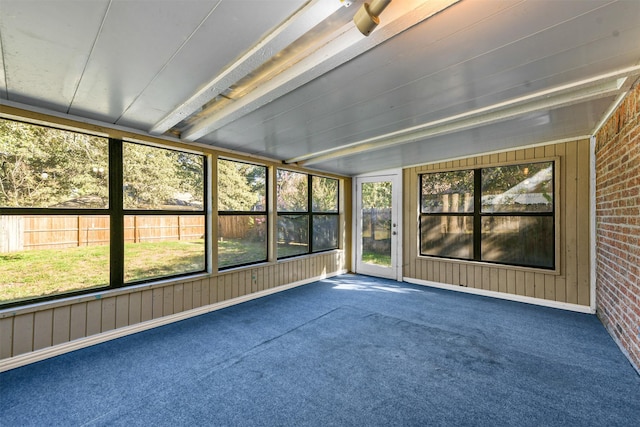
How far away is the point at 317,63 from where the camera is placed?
156cm

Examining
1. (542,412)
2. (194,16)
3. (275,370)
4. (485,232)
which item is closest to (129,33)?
(194,16)

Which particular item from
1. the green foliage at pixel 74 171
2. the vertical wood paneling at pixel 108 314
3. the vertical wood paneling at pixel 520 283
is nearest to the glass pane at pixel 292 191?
the green foliage at pixel 74 171

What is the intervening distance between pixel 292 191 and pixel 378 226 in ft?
6.13

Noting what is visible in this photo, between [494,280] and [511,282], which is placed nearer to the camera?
[511,282]

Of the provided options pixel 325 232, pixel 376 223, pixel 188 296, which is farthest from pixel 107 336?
pixel 376 223

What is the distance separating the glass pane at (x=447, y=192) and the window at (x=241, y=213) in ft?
9.05

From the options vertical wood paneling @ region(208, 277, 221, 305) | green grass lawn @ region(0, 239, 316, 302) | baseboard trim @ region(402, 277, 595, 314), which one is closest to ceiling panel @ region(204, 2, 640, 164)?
green grass lawn @ region(0, 239, 316, 302)

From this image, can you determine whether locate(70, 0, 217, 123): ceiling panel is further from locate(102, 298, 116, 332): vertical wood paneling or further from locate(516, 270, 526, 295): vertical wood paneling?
locate(516, 270, 526, 295): vertical wood paneling

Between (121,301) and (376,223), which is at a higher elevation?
(376,223)

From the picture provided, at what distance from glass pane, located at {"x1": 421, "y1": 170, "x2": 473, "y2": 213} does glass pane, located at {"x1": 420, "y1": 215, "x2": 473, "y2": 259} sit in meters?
0.15

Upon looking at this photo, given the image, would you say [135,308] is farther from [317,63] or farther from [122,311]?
[317,63]

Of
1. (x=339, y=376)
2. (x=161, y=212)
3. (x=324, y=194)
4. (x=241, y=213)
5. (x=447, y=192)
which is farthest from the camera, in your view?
(x=324, y=194)

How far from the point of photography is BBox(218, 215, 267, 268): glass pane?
142 inches

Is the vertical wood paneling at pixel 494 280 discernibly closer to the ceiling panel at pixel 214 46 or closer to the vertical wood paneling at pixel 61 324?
the ceiling panel at pixel 214 46
